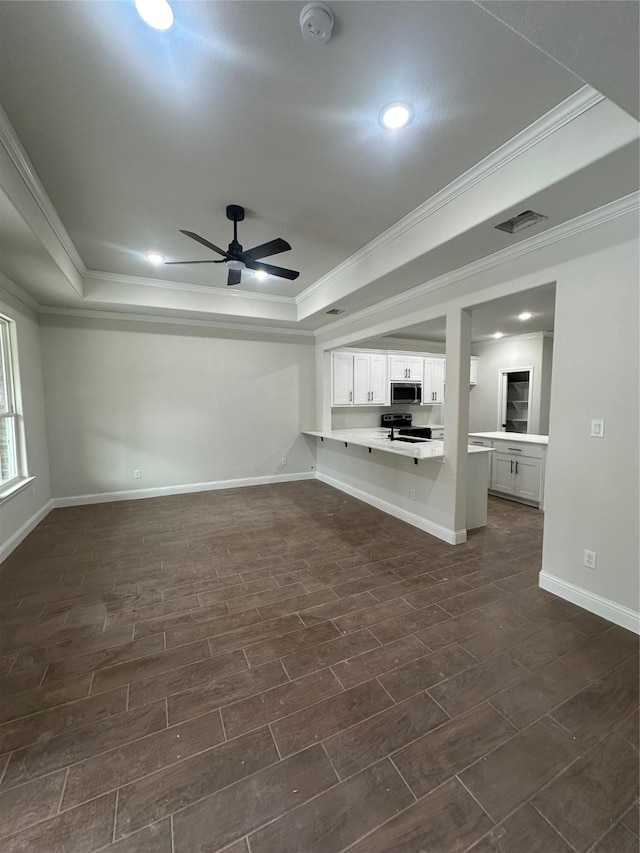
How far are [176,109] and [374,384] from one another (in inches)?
192

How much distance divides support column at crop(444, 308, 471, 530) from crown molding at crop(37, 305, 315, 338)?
3146mm

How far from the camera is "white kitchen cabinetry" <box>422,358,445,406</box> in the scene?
6.81 metres

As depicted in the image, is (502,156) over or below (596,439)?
over

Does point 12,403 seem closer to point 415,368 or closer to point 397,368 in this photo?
point 397,368

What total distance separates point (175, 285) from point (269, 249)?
2.40 metres

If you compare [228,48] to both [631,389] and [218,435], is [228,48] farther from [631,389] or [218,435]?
[218,435]

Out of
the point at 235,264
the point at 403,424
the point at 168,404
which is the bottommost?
the point at 403,424

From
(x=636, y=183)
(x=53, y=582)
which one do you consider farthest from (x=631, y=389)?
(x=53, y=582)

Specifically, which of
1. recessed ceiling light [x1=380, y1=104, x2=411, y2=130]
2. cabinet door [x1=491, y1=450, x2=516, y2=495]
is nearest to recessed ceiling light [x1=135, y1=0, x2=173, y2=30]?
recessed ceiling light [x1=380, y1=104, x2=411, y2=130]

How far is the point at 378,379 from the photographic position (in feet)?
20.7

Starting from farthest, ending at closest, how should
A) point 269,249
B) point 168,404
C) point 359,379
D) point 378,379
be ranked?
point 378,379, point 359,379, point 168,404, point 269,249

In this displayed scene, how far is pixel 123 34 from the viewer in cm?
148

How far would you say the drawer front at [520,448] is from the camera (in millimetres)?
4574

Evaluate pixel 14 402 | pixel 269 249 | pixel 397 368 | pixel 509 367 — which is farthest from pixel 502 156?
pixel 509 367
